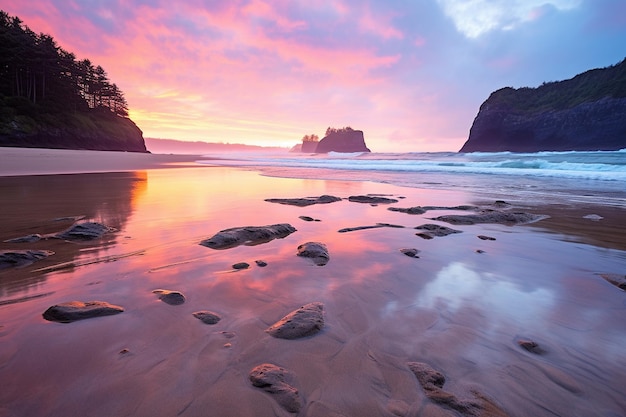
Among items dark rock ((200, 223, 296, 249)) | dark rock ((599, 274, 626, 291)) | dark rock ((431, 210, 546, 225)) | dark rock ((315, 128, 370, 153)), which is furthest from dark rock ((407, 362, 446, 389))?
dark rock ((315, 128, 370, 153))

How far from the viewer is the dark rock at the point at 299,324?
2031mm

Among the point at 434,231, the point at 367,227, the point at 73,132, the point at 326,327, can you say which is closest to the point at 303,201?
the point at 367,227

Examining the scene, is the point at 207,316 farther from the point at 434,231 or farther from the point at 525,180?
the point at 525,180

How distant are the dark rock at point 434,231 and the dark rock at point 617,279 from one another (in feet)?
6.24

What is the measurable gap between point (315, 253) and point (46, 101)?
4508cm

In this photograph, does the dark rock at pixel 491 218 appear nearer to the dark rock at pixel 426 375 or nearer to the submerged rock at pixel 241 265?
the submerged rock at pixel 241 265

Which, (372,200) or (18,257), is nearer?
(18,257)

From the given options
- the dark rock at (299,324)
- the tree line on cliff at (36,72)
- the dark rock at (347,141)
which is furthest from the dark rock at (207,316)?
the dark rock at (347,141)

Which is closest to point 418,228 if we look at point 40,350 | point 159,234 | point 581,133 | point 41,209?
point 159,234

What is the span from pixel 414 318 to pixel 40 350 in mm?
2522

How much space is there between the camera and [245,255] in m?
3.63

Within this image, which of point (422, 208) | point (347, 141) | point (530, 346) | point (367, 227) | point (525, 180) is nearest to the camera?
point (530, 346)

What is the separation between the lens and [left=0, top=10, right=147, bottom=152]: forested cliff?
2692 centimetres

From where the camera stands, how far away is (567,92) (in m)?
59.4
